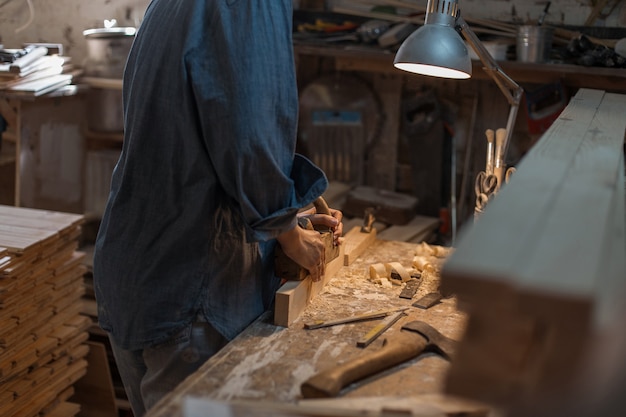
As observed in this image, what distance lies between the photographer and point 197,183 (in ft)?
6.37

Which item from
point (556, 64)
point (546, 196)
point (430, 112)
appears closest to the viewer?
point (546, 196)

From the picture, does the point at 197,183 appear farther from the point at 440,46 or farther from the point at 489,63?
the point at 489,63

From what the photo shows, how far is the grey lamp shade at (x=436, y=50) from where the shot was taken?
2422 mm

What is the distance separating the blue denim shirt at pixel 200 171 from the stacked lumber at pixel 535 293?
27.7 inches

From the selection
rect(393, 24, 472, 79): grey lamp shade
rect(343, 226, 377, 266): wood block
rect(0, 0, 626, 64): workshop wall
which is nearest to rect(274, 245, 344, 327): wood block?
rect(343, 226, 377, 266): wood block

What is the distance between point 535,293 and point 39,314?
260 centimetres

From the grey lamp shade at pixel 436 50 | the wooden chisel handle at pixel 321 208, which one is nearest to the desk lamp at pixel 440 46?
the grey lamp shade at pixel 436 50

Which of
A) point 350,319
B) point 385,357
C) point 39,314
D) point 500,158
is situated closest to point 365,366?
point 385,357

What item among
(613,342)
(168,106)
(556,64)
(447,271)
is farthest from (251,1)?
(556,64)

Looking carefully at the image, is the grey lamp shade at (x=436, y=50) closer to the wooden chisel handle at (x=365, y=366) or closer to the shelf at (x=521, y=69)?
the wooden chisel handle at (x=365, y=366)

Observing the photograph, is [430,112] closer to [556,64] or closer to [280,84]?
[556,64]

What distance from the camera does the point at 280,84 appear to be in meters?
1.91

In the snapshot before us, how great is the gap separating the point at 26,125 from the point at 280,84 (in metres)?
2.61

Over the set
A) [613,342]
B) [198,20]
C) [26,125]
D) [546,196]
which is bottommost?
[26,125]
